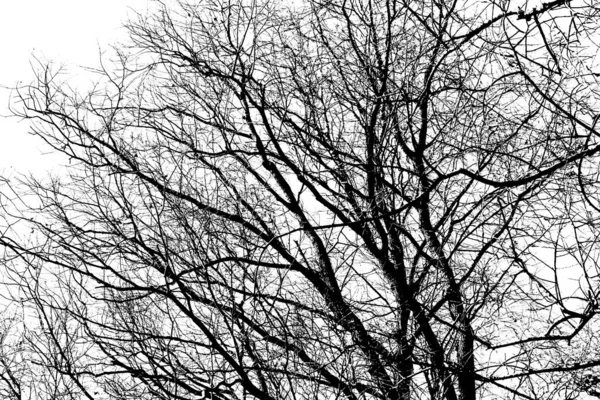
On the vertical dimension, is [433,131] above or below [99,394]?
above

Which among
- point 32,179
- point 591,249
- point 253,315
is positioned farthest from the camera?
point 32,179

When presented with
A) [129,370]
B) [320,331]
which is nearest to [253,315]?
[320,331]

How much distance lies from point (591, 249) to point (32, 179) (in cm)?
446

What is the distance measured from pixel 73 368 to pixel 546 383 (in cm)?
302

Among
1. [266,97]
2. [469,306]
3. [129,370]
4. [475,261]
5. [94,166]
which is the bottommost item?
[129,370]

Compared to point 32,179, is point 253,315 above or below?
below

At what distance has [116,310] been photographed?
5.86 m

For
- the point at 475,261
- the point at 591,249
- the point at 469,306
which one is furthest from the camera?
the point at 475,261

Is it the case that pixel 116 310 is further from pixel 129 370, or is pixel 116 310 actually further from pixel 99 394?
pixel 129 370

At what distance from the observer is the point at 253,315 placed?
4723mm

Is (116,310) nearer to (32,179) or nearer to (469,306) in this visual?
(32,179)

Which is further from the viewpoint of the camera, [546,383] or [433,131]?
[433,131]

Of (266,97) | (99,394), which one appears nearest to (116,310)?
(99,394)

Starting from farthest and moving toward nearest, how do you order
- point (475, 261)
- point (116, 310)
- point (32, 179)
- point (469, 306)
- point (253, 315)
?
point (32, 179)
point (116, 310)
point (475, 261)
point (469, 306)
point (253, 315)
